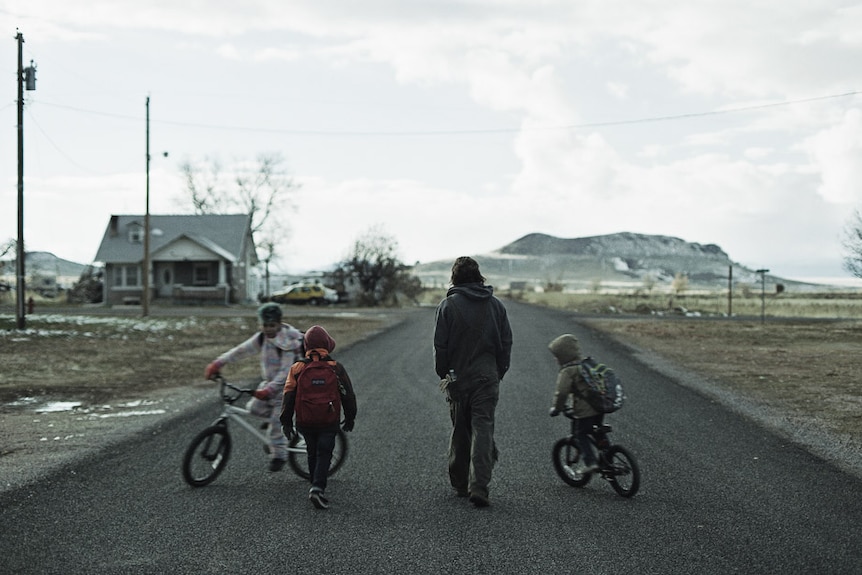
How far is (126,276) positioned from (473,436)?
177 feet

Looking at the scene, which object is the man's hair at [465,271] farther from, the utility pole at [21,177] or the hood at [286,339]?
the utility pole at [21,177]

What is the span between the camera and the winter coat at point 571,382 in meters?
7.29

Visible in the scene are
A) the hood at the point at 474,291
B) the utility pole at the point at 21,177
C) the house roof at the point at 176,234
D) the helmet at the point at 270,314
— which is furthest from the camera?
the house roof at the point at 176,234

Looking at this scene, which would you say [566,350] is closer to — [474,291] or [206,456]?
[474,291]

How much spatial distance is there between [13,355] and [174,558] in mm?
16973

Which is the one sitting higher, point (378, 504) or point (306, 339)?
point (306, 339)

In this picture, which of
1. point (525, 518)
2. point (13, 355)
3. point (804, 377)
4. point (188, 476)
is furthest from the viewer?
point (13, 355)

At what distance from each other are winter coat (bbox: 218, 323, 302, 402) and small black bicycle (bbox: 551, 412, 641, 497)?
2.43m

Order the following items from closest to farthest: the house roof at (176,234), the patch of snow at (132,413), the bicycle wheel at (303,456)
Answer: the bicycle wheel at (303,456), the patch of snow at (132,413), the house roof at (176,234)

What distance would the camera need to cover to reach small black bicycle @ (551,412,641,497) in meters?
7.13

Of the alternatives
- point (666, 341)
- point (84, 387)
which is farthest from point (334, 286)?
point (84, 387)

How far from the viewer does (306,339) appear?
7090 millimetres

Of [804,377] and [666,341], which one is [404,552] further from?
[666,341]

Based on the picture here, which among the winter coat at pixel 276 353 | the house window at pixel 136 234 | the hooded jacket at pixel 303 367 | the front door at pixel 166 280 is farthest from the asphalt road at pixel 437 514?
the house window at pixel 136 234
